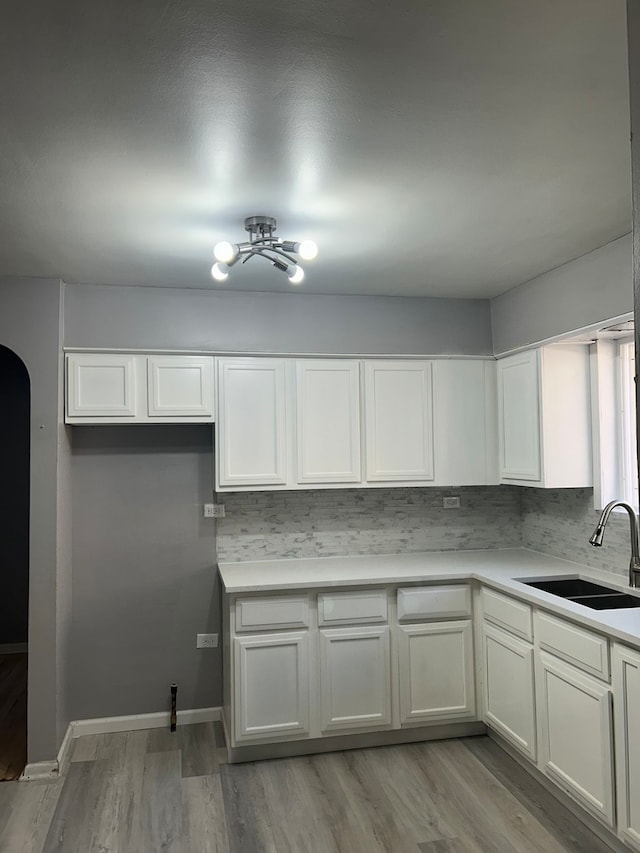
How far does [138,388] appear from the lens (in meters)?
3.68

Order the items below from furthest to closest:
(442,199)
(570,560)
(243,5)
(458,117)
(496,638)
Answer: (570,560)
(496,638)
(442,199)
(458,117)
(243,5)

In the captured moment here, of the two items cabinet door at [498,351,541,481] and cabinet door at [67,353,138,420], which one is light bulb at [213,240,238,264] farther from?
cabinet door at [498,351,541,481]

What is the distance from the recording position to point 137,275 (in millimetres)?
3555

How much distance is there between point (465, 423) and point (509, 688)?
152 centimetres

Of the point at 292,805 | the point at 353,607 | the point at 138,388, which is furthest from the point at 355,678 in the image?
the point at 138,388

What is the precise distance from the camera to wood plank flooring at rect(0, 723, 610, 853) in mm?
2723

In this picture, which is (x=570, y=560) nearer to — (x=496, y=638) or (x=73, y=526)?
(x=496, y=638)

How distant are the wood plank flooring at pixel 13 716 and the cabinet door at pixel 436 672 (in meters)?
2.03

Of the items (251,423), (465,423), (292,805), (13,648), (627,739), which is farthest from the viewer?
(13,648)

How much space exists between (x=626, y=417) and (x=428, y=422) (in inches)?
42.6

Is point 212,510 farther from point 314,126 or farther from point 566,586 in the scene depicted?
point 314,126

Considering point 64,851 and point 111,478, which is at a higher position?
point 111,478

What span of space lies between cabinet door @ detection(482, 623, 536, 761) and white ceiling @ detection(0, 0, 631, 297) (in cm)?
196

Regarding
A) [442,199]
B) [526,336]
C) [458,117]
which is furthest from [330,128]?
[526,336]
